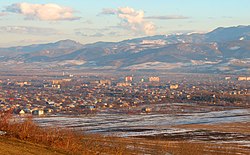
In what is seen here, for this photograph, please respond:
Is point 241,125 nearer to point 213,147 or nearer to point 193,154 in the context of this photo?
point 213,147

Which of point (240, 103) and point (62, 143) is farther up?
point (62, 143)

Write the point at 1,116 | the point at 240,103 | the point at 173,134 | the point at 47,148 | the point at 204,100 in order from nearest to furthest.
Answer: the point at 47,148, the point at 1,116, the point at 173,134, the point at 240,103, the point at 204,100

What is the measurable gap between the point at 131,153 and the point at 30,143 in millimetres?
5464

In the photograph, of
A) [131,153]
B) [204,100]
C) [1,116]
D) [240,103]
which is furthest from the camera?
[204,100]

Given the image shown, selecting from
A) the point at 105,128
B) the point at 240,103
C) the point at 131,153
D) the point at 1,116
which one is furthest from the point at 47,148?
the point at 240,103

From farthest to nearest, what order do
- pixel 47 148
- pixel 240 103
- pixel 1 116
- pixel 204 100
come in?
pixel 204 100 → pixel 240 103 → pixel 1 116 → pixel 47 148

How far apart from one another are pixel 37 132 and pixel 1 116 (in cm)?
135

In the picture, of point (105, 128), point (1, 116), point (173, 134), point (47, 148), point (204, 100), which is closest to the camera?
point (47, 148)

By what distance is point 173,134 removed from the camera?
123ft

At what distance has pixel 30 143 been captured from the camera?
56.4 feet

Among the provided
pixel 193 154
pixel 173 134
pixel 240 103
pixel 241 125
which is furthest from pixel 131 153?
pixel 240 103

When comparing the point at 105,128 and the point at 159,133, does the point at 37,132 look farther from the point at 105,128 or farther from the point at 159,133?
the point at 105,128

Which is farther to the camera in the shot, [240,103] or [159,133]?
[240,103]

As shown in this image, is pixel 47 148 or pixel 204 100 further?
pixel 204 100
